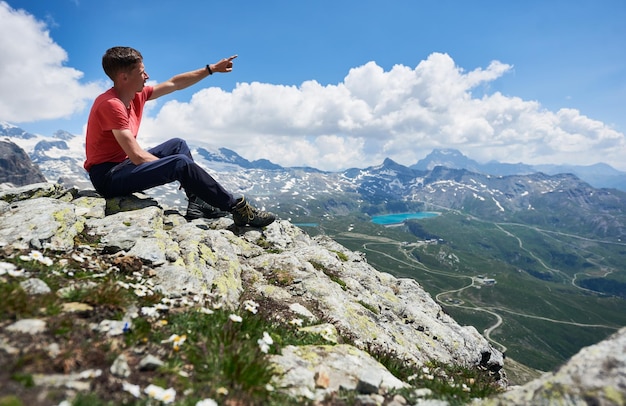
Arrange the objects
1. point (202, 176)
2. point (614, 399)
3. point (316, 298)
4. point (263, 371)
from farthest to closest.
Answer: point (202, 176), point (316, 298), point (263, 371), point (614, 399)

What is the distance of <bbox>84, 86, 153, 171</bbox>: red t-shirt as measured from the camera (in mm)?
9516

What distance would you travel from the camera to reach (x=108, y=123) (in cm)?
973

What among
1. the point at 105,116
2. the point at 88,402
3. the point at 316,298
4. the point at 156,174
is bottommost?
the point at 316,298

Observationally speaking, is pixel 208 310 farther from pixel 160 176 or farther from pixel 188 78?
pixel 188 78

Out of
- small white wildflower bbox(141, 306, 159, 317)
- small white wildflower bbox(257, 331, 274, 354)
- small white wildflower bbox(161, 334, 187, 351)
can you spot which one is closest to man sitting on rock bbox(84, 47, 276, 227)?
small white wildflower bbox(141, 306, 159, 317)

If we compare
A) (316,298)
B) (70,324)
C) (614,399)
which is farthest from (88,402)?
(316,298)

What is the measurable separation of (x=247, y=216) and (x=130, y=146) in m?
5.76

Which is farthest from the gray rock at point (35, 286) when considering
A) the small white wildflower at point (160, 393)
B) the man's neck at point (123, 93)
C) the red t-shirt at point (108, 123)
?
the man's neck at point (123, 93)

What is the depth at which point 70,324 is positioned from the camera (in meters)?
4.13

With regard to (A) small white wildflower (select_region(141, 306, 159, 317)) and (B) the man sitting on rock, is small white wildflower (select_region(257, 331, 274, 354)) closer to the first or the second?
(A) small white wildflower (select_region(141, 306, 159, 317))

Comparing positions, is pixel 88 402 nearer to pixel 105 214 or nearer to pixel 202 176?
pixel 202 176

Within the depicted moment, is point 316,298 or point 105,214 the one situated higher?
point 105,214

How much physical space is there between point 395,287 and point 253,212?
33.0 ft

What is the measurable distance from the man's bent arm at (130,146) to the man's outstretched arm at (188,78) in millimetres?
3944
